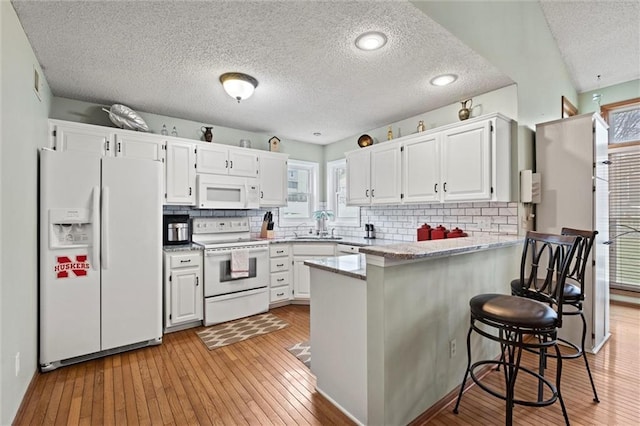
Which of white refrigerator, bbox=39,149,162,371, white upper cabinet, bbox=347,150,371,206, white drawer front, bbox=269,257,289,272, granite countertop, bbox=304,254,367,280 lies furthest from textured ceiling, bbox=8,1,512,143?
white drawer front, bbox=269,257,289,272

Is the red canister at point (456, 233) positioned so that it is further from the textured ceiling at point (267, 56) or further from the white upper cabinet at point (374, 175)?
the textured ceiling at point (267, 56)

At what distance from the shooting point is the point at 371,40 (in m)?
2.18

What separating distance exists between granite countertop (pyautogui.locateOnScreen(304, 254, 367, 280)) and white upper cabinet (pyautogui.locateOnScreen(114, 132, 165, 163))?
251cm

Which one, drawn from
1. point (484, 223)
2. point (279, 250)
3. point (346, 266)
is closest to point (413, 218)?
point (484, 223)

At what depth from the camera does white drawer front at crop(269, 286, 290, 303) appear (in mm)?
4039

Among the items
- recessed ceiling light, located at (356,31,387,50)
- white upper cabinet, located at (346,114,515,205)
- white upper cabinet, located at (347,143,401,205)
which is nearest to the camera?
recessed ceiling light, located at (356,31,387,50)

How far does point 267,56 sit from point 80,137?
7.12 ft

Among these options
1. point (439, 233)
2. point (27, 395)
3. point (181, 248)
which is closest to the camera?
point (27, 395)

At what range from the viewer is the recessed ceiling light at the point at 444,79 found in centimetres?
275

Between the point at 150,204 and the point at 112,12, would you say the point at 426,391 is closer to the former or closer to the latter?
the point at 150,204

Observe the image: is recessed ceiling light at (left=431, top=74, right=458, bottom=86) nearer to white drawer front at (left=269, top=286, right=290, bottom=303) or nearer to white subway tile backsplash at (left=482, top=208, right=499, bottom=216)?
white subway tile backsplash at (left=482, top=208, right=499, bottom=216)

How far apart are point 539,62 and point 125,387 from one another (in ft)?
16.4

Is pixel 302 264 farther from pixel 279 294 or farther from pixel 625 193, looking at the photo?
pixel 625 193

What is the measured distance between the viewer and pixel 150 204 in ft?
9.59
